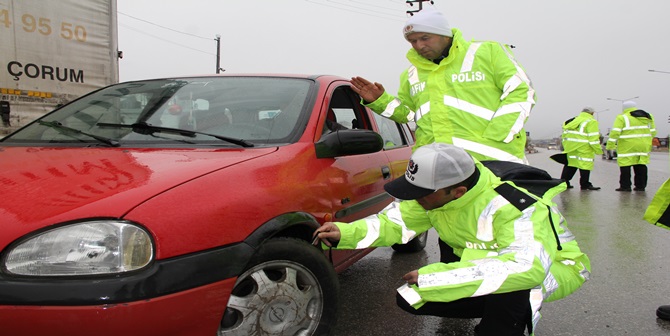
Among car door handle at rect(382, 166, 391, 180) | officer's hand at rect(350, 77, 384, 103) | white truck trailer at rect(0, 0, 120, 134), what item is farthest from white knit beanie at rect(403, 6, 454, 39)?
white truck trailer at rect(0, 0, 120, 134)

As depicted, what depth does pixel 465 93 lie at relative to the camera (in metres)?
2.84

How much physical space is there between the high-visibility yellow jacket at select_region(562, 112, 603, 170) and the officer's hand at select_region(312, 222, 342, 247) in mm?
8712

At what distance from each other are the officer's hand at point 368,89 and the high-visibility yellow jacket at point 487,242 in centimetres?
99

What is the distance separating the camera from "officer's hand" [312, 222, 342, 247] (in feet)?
7.07

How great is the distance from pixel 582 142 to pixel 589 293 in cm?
690

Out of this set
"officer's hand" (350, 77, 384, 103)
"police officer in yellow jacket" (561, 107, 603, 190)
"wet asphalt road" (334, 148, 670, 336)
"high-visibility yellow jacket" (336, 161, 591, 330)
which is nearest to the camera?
"high-visibility yellow jacket" (336, 161, 591, 330)

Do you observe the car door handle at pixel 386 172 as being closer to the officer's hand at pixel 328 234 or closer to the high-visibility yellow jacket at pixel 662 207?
the officer's hand at pixel 328 234

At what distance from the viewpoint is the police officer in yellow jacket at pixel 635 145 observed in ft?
30.1

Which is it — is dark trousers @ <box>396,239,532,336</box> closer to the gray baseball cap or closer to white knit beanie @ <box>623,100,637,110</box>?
the gray baseball cap

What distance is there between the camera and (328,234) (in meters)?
2.15

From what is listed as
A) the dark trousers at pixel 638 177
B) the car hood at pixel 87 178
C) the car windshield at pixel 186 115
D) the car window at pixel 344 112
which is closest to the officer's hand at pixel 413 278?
the car hood at pixel 87 178

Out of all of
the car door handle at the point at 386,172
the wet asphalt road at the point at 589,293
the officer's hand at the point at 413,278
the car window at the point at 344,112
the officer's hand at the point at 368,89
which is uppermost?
the officer's hand at the point at 368,89

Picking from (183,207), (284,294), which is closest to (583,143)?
(284,294)

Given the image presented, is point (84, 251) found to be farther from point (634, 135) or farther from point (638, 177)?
point (638, 177)
